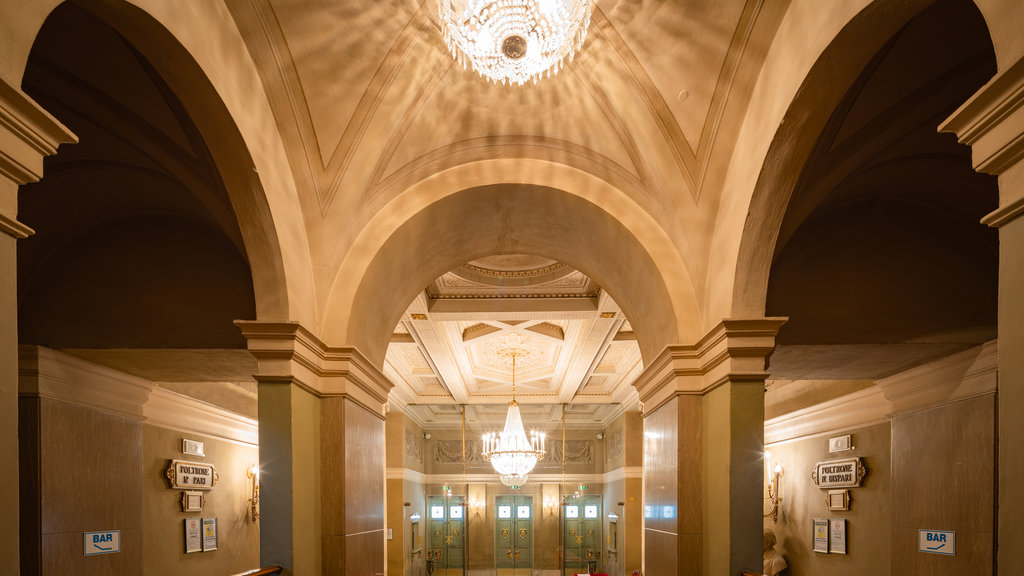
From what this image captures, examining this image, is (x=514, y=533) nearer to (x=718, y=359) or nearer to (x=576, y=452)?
(x=576, y=452)

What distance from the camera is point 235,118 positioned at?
13.4 feet

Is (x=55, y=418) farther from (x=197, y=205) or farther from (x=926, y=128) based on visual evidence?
(x=926, y=128)

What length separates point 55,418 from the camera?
20.1 ft

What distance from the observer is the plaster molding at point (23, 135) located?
209 cm

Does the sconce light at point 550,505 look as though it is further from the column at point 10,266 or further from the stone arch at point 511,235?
the column at point 10,266

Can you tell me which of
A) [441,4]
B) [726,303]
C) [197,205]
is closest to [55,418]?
[197,205]

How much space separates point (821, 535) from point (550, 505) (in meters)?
14.1

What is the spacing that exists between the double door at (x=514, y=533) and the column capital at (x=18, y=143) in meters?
21.0

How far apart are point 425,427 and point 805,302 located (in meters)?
17.1

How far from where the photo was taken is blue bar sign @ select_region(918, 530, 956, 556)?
589 cm

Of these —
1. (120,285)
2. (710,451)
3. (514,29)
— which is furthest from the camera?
(120,285)

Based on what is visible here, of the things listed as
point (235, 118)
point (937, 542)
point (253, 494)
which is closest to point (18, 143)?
point (235, 118)

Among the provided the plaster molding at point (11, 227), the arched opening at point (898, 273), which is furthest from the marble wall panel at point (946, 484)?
the plaster molding at point (11, 227)

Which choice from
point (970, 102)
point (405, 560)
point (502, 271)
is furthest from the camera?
point (405, 560)
